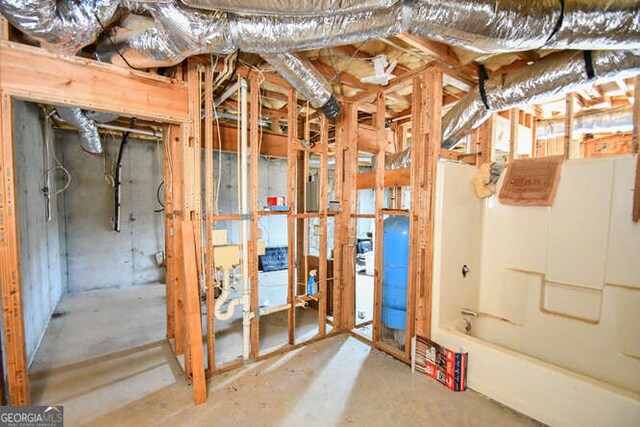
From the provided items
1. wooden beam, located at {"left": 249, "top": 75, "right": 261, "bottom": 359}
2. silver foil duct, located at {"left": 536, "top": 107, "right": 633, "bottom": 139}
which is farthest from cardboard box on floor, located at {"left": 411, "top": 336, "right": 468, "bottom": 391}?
silver foil duct, located at {"left": 536, "top": 107, "right": 633, "bottom": 139}

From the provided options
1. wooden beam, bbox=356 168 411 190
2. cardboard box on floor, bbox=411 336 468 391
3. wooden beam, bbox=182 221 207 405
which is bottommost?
cardboard box on floor, bbox=411 336 468 391

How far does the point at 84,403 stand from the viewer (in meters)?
1.95

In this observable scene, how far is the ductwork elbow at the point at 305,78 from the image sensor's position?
202 cm

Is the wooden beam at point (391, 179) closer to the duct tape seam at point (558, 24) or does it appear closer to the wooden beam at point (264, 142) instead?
the wooden beam at point (264, 142)

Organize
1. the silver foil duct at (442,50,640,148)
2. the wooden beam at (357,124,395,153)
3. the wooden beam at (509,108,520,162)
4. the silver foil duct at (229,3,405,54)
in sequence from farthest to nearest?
the wooden beam at (357,124,395,153), the wooden beam at (509,108,520,162), the silver foil duct at (442,50,640,148), the silver foil duct at (229,3,405,54)

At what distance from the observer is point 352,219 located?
10.1 ft

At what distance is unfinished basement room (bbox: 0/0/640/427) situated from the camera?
1517mm

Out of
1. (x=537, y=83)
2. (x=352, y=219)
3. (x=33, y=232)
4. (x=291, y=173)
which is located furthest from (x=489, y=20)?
(x=33, y=232)

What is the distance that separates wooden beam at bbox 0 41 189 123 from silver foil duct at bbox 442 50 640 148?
2.29 m

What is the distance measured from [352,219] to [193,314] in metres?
1.78

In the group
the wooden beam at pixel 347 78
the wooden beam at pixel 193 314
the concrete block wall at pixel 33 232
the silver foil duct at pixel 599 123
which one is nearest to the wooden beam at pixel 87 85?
the wooden beam at pixel 193 314

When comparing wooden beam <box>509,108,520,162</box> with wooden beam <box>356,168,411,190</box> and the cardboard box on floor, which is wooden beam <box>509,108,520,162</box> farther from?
the cardboard box on floor

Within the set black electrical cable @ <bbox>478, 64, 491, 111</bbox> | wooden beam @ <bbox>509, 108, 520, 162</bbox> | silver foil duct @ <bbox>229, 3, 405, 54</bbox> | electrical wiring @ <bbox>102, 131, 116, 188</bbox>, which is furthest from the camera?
electrical wiring @ <bbox>102, 131, 116, 188</bbox>

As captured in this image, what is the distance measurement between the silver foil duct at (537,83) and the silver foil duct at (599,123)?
186 cm
